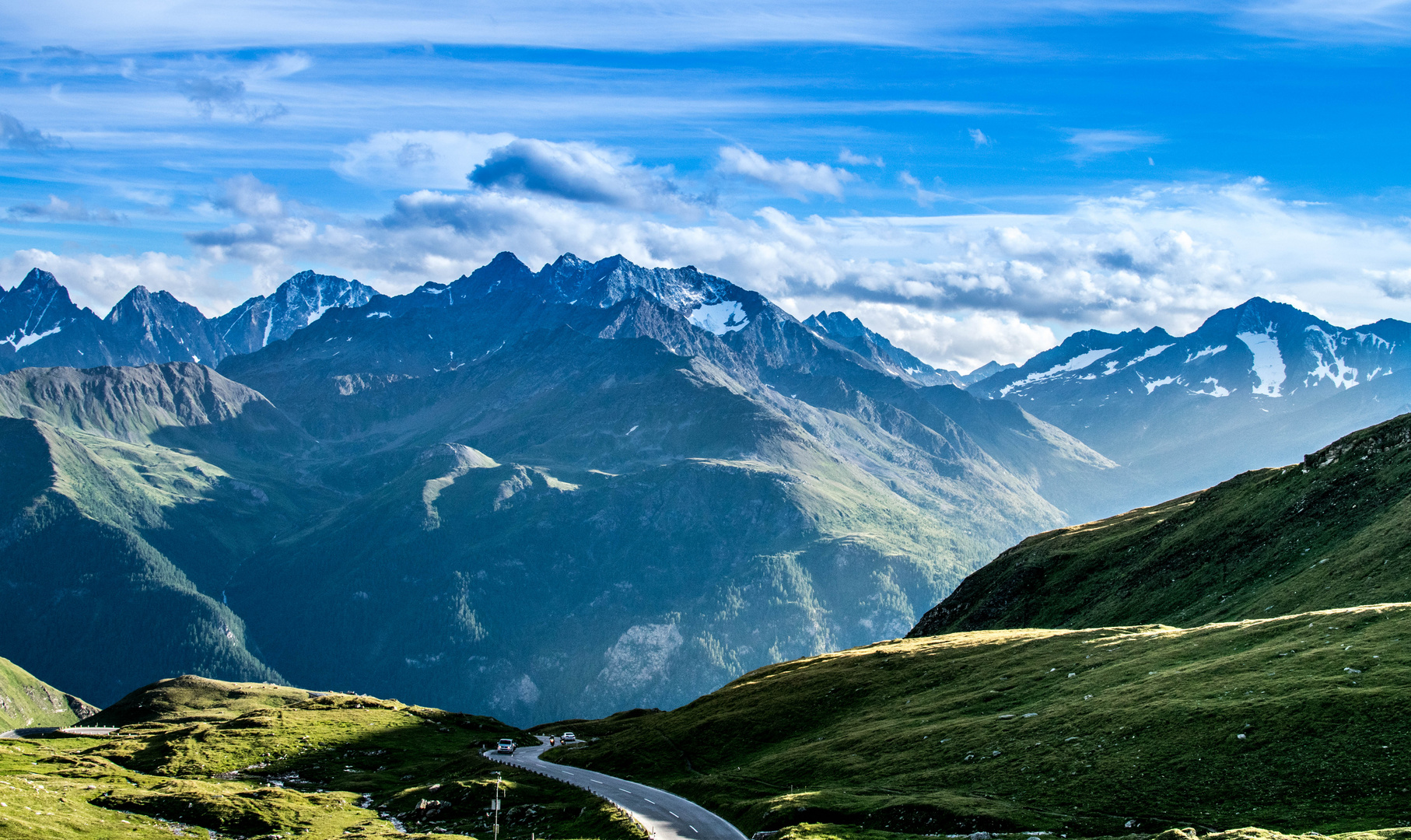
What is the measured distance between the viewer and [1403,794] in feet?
170

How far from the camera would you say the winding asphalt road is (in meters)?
78.8

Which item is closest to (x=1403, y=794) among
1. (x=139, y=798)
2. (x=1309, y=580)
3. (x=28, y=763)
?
(x=1309, y=580)

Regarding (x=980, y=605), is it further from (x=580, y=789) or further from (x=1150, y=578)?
(x=580, y=789)

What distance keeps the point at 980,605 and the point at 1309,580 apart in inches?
2973

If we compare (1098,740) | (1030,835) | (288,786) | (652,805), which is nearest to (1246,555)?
(1098,740)

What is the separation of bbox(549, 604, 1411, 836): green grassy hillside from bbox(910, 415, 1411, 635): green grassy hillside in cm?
2420

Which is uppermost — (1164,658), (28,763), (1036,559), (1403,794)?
(1036,559)

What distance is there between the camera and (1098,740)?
70.2m

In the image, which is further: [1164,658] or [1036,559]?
[1036,559]

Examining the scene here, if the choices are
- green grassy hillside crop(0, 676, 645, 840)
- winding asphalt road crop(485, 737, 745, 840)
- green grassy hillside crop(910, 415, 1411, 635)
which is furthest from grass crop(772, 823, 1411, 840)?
green grassy hillside crop(910, 415, 1411, 635)

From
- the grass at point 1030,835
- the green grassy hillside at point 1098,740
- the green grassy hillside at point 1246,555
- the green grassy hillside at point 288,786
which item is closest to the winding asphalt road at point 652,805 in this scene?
the green grassy hillside at point 1098,740

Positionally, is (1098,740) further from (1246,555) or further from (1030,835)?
(1246,555)

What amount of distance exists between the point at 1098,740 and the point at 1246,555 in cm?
7907

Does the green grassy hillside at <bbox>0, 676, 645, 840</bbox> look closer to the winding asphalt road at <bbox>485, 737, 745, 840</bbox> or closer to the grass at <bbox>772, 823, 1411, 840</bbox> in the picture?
the winding asphalt road at <bbox>485, 737, 745, 840</bbox>
